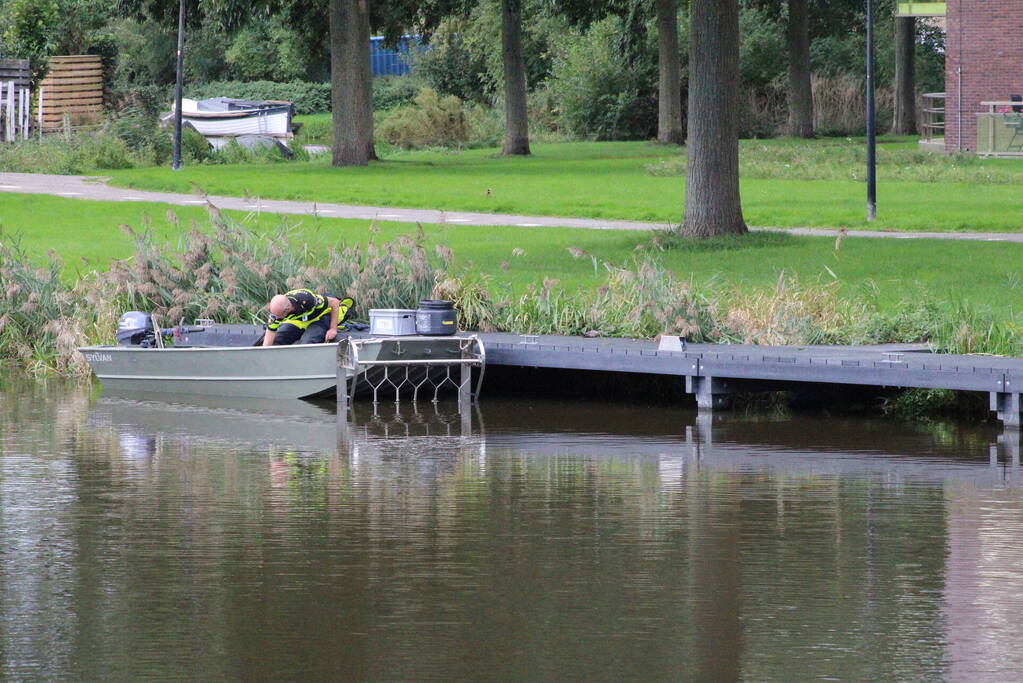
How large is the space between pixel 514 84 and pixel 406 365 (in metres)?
37.3

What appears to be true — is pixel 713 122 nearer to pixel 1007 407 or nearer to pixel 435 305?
pixel 435 305

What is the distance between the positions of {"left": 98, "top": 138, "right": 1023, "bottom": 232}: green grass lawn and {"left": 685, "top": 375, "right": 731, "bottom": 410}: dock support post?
1295 centimetres

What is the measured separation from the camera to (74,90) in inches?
2552

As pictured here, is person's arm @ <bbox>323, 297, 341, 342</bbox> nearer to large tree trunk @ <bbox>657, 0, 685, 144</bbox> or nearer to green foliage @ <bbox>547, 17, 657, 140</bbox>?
large tree trunk @ <bbox>657, 0, 685, 144</bbox>

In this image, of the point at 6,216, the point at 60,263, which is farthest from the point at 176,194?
the point at 60,263

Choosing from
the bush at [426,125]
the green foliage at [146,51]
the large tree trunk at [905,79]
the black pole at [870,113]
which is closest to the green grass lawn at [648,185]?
the black pole at [870,113]

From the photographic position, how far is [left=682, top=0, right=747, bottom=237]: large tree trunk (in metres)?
27.0

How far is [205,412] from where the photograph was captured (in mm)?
18922

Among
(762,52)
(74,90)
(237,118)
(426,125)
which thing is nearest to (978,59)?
(762,52)

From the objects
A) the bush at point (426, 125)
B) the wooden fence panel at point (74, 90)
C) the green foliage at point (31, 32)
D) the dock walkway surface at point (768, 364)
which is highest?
the green foliage at point (31, 32)

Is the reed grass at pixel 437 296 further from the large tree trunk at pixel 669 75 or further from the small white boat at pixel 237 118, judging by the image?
the small white boat at pixel 237 118

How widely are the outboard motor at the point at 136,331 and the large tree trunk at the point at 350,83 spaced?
84.9ft

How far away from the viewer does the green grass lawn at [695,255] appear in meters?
22.9

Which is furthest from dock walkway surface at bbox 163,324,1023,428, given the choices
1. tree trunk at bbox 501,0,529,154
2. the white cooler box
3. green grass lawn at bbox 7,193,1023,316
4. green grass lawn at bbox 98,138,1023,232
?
tree trunk at bbox 501,0,529,154
